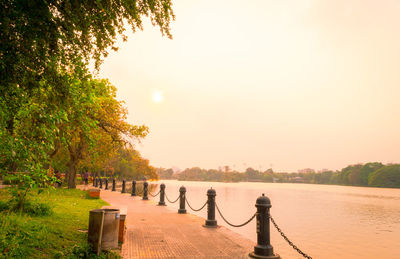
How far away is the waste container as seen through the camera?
5670 millimetres

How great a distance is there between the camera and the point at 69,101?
5.94 meters

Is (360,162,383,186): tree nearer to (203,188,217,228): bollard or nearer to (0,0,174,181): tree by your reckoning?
(203,188,217,228): bollard

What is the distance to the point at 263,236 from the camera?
6695 mm

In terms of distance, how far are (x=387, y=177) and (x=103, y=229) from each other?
12789 cm

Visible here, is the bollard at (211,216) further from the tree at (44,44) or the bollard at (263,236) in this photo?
the tree at (44,44)

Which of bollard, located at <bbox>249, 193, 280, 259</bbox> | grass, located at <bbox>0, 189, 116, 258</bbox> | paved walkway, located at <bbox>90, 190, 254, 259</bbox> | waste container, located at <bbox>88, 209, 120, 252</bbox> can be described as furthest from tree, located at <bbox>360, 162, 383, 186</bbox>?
grass, located at <bbox>0, 189, 116, 258</bbox>

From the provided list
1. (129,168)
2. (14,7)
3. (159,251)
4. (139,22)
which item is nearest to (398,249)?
(159,251)

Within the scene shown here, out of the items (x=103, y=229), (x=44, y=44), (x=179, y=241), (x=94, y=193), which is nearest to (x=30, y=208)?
(x=103, y=229)

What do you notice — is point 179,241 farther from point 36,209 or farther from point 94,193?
point 94,193

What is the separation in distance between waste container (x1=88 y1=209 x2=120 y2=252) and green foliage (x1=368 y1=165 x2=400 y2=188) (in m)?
127

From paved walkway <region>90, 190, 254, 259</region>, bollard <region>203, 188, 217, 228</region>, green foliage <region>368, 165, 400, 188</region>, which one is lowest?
paved walkway <region>90, 190, 254, 259</region>

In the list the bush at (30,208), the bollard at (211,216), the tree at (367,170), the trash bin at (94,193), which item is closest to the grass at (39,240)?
the bush at (30,208)

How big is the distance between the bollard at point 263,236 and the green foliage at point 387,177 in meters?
125

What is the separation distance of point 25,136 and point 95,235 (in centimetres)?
293
